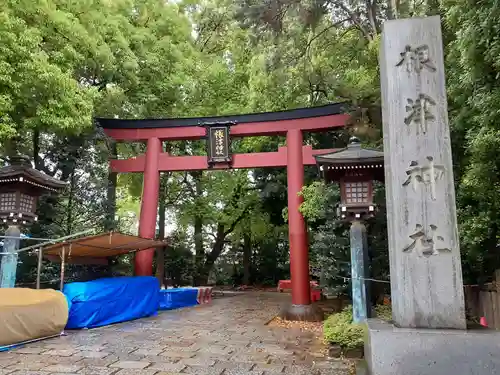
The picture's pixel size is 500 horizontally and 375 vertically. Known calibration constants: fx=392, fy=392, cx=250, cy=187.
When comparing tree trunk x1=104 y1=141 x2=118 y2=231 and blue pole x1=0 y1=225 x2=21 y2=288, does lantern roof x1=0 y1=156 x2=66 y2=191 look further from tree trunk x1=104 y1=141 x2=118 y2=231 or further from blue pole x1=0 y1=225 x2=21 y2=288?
tree trunk x1=104 y1=141 x2=118 y2=231

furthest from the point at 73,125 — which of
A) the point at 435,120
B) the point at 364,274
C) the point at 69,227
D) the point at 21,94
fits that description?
the point at 435,120

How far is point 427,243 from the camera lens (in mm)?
4137

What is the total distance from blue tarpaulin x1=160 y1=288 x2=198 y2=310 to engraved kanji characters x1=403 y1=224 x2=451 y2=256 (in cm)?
913

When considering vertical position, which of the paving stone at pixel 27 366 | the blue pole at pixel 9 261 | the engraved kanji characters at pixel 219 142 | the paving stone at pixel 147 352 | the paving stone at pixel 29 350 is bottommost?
the paving stone at pixel 147 352

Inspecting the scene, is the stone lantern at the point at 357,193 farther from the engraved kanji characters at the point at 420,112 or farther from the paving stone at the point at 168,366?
the paving stone at the point at 168,366

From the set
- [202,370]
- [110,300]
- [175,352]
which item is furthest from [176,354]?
[110,300]

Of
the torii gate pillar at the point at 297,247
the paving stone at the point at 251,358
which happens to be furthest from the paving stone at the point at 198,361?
the torii gate pillar at the point at 297,247

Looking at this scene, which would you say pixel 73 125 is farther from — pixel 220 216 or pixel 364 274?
pixel 220 216

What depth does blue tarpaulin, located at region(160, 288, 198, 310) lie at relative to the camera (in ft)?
38.7

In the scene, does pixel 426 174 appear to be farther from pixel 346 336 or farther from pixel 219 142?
pixel 219 142

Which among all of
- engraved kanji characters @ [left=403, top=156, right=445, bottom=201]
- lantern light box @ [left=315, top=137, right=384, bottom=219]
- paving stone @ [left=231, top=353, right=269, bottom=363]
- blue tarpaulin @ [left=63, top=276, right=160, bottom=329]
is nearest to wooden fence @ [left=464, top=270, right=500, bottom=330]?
lantern light box @ [left=315, top=137, right=384, bottom=219]

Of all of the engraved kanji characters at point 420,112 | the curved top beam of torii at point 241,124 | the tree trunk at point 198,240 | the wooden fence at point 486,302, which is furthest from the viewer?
the tree trunk at point 198,240

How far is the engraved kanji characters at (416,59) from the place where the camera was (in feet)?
14.9

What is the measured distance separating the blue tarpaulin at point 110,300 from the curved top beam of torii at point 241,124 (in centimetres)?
431
